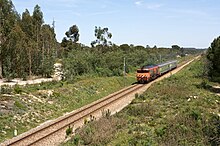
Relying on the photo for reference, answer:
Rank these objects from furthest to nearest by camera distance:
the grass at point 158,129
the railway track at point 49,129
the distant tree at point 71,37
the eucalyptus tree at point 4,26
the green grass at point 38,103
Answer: the distant tree at point 71,37 → the eucalyptus tree at point 4,26 → the green grass at point 38,103 → the railway track at point 49,129 → the grass at point 158,129

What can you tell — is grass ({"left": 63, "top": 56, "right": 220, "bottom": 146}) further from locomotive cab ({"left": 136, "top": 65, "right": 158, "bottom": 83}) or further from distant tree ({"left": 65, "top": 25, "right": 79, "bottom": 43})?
distant tree ({"left": 65, "top": 25, "right": 79, "bottom": 43})

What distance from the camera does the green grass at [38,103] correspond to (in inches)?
801

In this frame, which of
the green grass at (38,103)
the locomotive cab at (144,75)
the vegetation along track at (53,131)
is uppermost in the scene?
the locomotive cab at (144,75)

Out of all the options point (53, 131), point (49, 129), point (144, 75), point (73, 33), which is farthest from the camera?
point (73, 33)

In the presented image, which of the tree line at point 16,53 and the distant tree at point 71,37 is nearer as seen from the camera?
the tree line at point 16,53

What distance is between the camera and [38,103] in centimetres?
2561

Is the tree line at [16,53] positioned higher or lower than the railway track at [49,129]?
higher

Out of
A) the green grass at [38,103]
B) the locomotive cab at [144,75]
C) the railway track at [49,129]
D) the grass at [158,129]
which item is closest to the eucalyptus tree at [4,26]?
the green grass at [38,103]

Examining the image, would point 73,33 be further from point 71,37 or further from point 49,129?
point 49,129

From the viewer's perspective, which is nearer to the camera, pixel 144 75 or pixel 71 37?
pixel 144 75

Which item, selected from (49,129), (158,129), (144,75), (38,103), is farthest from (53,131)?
(144,75)

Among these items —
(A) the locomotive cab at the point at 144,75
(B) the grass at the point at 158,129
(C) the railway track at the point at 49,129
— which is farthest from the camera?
(A) the locomotive cab at the point at 144,75

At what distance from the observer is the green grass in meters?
20.3

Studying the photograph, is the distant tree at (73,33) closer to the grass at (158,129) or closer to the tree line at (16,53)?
the tree line at (16,53)
